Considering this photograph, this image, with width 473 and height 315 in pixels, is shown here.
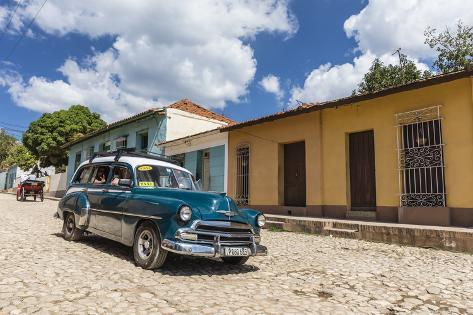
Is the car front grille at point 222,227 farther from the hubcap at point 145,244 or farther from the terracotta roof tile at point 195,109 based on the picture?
the terracotta roof tile at point 195,109

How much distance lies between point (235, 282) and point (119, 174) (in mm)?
3004

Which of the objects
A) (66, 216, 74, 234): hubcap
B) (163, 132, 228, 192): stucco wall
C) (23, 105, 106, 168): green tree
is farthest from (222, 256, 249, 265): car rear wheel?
(23, 105, 106, 168): green tree

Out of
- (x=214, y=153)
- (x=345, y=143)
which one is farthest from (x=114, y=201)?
(x=214, y=153)

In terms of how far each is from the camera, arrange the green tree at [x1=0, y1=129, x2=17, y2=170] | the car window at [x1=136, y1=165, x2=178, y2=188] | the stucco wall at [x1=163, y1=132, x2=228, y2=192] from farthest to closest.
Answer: the green tree at [x1=0, y1=129, x2=17, y2=170] → the stucco wall at [x1=163, y1=132, x2=228, y2=192] → the car window at [x1=136, y1=165, x2=178, y2=188]

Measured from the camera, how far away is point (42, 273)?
4.92m

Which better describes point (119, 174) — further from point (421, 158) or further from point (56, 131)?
point (56, 131)

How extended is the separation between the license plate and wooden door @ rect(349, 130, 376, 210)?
6147mm

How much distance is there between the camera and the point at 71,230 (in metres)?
7.88

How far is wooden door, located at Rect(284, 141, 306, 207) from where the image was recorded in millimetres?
12500

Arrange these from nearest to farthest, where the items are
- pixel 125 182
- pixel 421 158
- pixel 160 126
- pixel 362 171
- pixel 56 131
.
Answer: pixel 125 182, pixel 421 158, pixel 362 171, pixel 160 126, pixel 56 131

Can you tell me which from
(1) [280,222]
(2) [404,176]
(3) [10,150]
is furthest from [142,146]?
(3) [10,150]

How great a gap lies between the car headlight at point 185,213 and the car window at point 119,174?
175 centimetres

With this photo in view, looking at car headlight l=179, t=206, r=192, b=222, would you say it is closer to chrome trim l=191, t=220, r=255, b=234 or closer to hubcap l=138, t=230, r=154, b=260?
chrome trim l=191, t=220, r=255, b=234

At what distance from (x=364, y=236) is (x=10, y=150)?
202 ft
